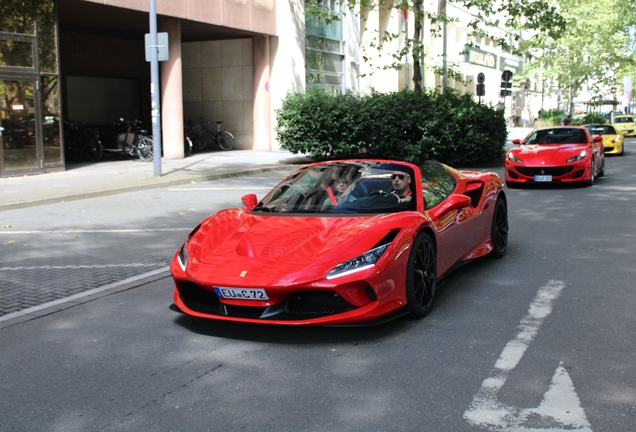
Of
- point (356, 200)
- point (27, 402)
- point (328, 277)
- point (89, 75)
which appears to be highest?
point (89, 75)

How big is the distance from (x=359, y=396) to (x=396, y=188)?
8.23 feet

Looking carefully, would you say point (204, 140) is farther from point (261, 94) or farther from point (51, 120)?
point (51, 120)

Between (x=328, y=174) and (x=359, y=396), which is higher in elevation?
(x=328, y=174)

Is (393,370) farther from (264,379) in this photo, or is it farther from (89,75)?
(89,75)

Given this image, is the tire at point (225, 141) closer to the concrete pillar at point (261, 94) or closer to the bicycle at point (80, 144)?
the concrete pillar at point (261, 94)

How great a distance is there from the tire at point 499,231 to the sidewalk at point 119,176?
345 inches

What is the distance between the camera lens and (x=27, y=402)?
4.00m

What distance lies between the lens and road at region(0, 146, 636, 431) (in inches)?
146

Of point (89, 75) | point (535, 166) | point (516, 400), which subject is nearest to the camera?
point (516, 400)

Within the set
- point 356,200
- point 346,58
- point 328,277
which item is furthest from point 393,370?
point 346,58

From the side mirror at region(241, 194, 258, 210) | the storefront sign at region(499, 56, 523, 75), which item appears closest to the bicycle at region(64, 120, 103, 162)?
the side mirror at region(241, 194, 258, 210)

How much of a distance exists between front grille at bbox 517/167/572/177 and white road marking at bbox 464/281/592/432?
11.0 meters

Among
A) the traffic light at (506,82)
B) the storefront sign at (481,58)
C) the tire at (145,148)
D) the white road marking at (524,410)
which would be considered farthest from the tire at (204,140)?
the storefront sign at (481,58)

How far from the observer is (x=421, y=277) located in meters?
5.49
